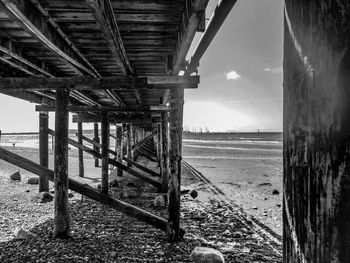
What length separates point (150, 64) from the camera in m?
4.70

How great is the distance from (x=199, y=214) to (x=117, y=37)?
4.84 meters

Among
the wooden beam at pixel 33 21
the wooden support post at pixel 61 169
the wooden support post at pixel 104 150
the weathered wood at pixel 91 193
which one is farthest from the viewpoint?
the wooden support post at pixel 104 150

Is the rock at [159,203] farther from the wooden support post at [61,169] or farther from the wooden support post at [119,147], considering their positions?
the wooden support post at [119,147]

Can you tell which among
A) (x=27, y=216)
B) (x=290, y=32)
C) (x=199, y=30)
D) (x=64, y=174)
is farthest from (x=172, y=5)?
(x=27, y=216)

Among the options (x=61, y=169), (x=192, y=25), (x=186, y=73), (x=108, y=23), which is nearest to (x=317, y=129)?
(x=192, y=25)

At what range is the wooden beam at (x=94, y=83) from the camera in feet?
13.8

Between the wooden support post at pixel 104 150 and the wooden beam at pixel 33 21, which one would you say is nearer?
the wooden beam at pixel 33 21

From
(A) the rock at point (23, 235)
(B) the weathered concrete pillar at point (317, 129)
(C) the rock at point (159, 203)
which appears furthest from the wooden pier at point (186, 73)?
(C) the rock at point (159, 203)

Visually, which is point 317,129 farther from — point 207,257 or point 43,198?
point 43,198

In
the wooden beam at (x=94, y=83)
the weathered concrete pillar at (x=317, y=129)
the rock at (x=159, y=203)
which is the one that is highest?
the wooden beam at (x=94, y=83)

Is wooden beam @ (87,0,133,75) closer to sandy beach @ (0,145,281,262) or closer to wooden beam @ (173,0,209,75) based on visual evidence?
wooden beam @ (173,0,209,75)

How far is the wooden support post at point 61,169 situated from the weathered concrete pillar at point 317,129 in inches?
176

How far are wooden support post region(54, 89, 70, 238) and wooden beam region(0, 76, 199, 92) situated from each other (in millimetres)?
356

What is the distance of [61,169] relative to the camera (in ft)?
15.0
